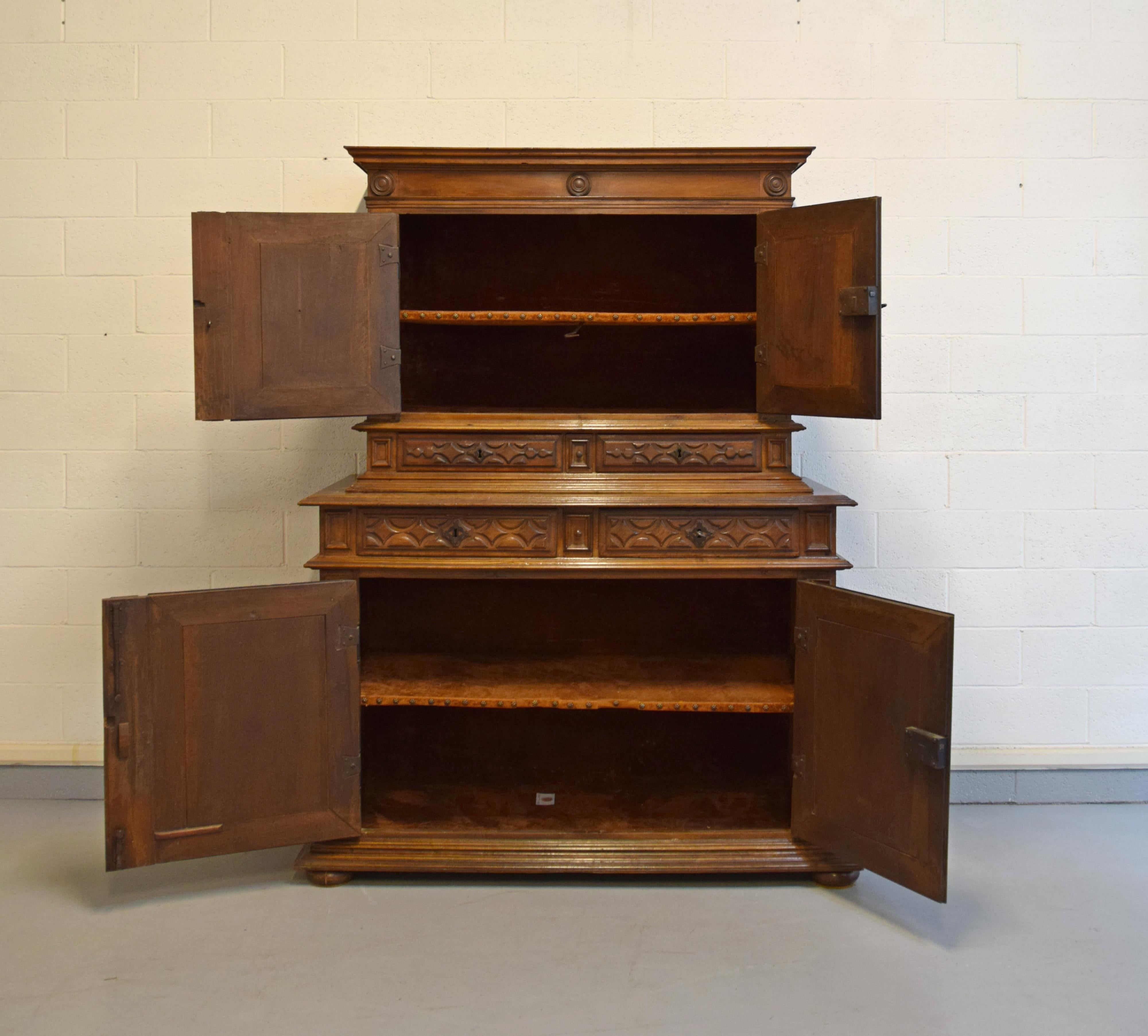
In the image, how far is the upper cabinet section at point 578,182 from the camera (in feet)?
8.95

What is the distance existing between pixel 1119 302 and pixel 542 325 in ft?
5.91

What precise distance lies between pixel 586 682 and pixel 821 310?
116 cm

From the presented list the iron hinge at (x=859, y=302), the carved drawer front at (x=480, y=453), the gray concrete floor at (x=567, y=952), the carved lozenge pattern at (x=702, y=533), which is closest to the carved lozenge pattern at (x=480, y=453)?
the carved drawer front at (x=480, y=453)

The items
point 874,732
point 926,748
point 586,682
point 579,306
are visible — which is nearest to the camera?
point 926,748

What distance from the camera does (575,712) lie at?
3.31m

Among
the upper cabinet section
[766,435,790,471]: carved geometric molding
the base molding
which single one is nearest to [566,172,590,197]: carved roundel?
the upper cabinet section

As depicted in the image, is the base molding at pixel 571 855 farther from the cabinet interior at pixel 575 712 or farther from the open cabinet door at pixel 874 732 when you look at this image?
the cabinet interior at pixel 575 712

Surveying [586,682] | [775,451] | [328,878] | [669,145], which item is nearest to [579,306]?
[669,145]

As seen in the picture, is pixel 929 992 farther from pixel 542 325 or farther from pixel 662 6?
pixel 662 6

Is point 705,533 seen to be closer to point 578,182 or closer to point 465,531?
point 465,531

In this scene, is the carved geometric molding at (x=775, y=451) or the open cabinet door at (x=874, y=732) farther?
the carved geometric molding at (x=775, y=451)

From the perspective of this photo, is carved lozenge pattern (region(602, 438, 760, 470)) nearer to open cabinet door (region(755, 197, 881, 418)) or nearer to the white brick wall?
open cabinet door (region(755, 197, 881, 418))

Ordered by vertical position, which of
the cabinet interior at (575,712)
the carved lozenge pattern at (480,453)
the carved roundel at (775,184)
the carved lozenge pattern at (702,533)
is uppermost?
the carved roundel at (775,184)

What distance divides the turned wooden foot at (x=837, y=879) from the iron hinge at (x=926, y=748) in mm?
460
